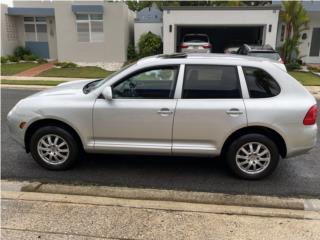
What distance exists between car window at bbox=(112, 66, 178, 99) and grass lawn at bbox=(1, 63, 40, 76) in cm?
1324

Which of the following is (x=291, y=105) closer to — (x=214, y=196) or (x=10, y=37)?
(x=214, y=196)

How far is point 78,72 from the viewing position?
16.4 meters

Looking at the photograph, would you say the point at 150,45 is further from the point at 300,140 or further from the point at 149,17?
the point at 300,140

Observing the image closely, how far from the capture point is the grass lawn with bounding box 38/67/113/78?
15469mm

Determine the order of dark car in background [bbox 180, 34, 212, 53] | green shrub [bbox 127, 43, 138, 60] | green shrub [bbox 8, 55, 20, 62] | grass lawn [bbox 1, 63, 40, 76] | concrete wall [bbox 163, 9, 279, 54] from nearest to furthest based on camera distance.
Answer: grass lawn [bbox 1, 63, 40, 76] → dark car in background [bbox 180, 34, 212, 53] → concrete wall [bbox 163, 9, 279, 54] → green shrub [bbox 8, 55, 20, 62] → green shrub [bbox 127, 43, 138, 60]

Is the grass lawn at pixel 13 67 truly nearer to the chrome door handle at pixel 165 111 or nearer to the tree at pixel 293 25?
the chrome door handle at pixel 165 111

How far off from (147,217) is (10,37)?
68.4ft

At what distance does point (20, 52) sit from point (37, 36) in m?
1.60

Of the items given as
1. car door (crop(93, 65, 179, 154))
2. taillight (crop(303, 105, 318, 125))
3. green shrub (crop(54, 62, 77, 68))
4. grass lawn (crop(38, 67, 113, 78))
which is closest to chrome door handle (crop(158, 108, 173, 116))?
car door (crop(93, 65, 179, 154))

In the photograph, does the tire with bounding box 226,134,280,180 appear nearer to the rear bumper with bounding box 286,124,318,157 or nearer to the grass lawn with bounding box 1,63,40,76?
the rear bumper with bounding box 286,124,318,157

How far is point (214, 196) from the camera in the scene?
404cm

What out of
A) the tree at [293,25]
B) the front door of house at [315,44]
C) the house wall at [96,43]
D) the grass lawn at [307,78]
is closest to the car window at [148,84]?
the grass lawn at [307,78]

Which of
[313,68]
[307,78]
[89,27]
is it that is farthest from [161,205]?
[89,27]

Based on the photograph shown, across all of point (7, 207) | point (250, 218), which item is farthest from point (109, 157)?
point (250, 218)
